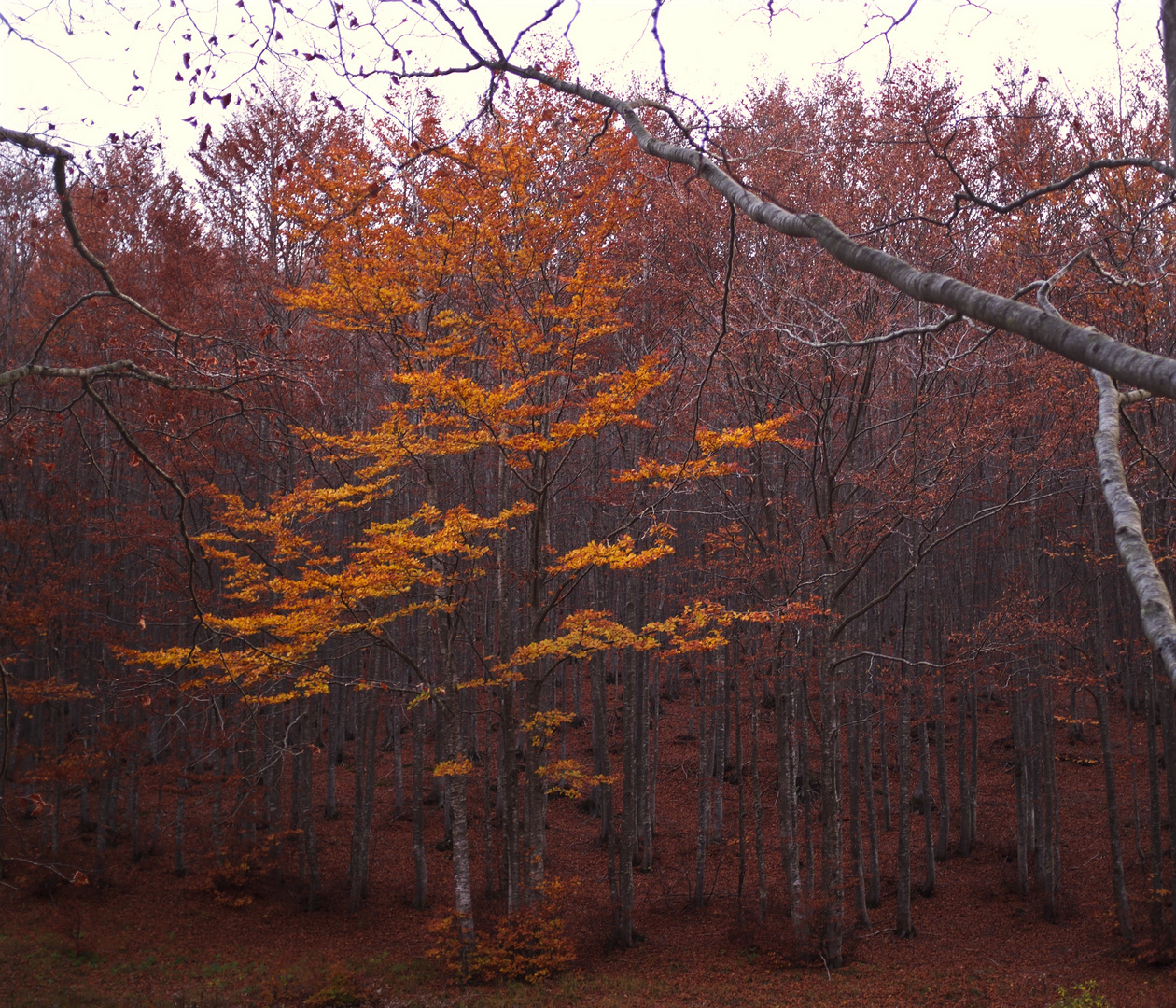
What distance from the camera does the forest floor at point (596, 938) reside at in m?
11.5

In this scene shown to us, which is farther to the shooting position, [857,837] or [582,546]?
[582,546]

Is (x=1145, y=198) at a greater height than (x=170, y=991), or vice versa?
(x=1145, y=198)

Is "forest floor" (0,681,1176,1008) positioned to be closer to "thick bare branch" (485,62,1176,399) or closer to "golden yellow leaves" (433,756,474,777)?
"golden yellow leaves" (433,756,474,777)

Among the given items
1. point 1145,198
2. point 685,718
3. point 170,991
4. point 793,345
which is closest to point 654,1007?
point 170,991

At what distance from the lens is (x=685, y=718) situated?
26.7 m

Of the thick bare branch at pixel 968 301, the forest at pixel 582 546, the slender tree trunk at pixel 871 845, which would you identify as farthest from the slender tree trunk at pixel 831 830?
the thick bare branch at pixel 968 301

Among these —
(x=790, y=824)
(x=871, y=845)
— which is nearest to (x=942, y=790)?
(x=871, y=845)

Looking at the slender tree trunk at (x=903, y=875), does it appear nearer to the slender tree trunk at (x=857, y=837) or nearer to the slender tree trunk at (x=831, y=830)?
the slender tree trunk at (x=857, y=837)

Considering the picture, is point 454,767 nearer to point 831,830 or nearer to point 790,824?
point 790,824

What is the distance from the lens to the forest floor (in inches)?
454

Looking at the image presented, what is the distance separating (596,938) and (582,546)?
6.47 meters

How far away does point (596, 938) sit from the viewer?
557 inches

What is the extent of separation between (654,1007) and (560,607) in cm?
1160

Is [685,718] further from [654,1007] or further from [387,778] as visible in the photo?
[654,1007]
